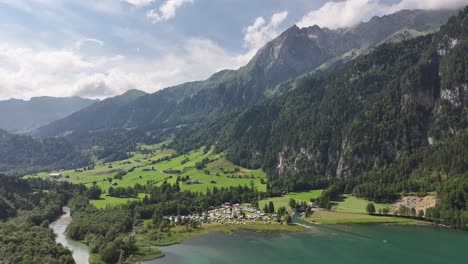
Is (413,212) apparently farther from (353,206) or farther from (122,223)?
(122,223)

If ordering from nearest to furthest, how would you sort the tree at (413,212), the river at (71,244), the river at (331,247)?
the river at (331,247) → the river at (71,244) → the tree at (413,212)

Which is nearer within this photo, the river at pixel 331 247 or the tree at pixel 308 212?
the river at pixel 331 247

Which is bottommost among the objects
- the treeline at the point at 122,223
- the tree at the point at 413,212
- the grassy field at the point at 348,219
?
the treeline at the point at 122,223

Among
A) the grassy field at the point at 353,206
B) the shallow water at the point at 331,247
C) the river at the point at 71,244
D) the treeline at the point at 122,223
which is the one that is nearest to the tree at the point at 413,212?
the grassy field at the point at 353,206

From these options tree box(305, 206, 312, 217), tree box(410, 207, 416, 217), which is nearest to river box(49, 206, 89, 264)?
tree box(305, 206, 312, 217)

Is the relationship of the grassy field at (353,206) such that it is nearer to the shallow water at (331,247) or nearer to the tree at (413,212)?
the tree at (413,212)

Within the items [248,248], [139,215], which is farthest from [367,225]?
[139,215]

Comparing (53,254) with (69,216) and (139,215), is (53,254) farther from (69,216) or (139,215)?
(69,216)

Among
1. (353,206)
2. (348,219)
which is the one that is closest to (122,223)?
(348,219)
